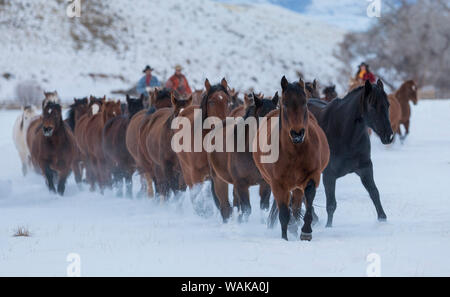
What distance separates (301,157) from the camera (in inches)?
236

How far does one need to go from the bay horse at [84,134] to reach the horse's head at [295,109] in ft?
26.3

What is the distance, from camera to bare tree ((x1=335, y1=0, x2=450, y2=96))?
46.0 meters

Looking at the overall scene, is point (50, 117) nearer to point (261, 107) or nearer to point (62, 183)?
point (62, 183)

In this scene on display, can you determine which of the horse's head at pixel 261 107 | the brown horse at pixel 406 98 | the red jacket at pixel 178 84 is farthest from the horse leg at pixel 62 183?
the brown horse at pixel 406 98

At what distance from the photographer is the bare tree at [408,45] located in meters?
46.0

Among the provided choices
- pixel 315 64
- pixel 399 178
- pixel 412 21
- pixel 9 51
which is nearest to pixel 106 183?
pixel 399 178

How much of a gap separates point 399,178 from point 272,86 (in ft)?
165

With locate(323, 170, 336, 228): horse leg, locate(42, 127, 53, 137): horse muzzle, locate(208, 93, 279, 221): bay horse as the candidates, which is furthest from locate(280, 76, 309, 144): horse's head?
locate(42, 127, 53, 137): horse muzzle

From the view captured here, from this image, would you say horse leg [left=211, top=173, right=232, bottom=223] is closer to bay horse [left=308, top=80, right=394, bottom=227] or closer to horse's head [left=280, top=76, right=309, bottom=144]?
bay horse [left=308, top=80, right=394, bottom=227]

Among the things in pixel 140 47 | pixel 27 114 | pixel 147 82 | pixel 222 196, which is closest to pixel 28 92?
pixel 140 47

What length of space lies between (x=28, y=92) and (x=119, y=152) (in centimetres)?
3579

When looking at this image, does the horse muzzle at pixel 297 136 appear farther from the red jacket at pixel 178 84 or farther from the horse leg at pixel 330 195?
the red jacket at pixel 178 84

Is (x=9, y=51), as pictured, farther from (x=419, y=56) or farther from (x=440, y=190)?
(x=440, y=190)

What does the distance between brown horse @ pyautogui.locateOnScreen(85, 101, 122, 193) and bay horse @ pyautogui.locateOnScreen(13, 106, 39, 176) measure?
2.76 metres
